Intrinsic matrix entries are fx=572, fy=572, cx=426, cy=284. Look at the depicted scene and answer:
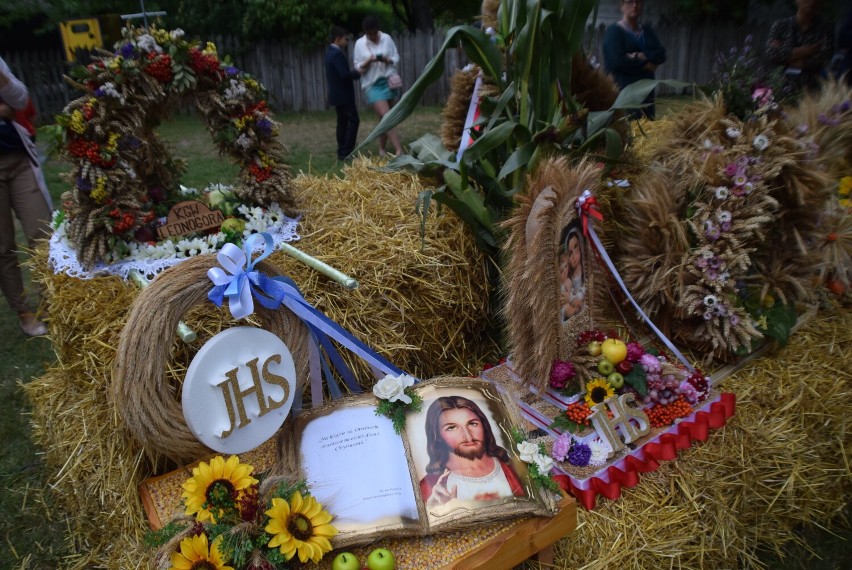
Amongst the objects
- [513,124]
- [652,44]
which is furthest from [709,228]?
[652,44]

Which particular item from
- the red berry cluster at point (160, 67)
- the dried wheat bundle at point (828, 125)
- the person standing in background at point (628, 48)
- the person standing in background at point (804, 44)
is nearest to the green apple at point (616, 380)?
the dried wheat bundle at point (828, 125)

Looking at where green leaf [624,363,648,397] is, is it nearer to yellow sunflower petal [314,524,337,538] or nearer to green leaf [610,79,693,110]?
green leaf [610,79,693,110]

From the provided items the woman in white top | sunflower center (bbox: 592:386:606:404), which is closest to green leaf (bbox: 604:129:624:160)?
sunflower center (bbox: 592:386:606:404)

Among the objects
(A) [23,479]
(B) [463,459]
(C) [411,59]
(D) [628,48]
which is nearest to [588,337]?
(B) [463,459]

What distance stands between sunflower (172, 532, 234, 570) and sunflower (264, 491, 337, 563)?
11cm

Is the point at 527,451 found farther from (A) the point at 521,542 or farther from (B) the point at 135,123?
(B) the point at 135,123

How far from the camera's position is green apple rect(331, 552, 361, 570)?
137 centimetres

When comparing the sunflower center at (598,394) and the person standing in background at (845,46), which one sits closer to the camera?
the sunflower center at (598,394)

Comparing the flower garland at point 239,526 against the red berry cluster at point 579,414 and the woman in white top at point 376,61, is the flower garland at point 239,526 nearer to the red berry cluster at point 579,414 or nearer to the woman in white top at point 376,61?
the red berry cluster at point 579,414

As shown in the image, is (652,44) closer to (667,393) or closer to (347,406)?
(667,393)

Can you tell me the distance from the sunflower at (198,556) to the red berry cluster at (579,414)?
1.17 metres

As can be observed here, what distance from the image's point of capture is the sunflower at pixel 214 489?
1367mm

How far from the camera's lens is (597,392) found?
2.03 meters

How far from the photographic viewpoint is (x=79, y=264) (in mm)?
2205
